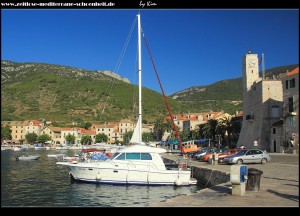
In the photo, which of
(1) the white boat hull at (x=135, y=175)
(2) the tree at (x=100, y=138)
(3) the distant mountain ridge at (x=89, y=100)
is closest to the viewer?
(1) the white boat hull at (x=135, y=175)

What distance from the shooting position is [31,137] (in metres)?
137

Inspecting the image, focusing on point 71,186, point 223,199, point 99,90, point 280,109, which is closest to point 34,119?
point 99,90

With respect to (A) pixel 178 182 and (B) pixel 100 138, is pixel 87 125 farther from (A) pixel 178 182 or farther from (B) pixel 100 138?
(A) pixel 178 182

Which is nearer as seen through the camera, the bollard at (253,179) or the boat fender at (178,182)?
the bollard at (253,179)

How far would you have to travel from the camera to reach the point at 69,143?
14375cm

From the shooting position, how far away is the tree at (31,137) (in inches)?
5285

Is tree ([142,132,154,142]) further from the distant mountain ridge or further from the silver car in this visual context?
the silver car

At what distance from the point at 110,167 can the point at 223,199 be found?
14.6m

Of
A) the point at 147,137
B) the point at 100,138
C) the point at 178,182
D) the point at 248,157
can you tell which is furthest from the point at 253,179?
the point at 100,138

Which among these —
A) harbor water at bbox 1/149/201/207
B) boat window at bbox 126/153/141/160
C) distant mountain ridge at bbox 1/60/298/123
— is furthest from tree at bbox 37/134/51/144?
boat window at bbox 126/153/141/160

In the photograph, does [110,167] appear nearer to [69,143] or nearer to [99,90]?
[69,143]

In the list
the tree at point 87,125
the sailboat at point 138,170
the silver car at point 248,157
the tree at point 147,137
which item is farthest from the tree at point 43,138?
the sailboat at point 138,170

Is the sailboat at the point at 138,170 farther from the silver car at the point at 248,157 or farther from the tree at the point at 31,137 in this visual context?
the tree at the point at 31,137

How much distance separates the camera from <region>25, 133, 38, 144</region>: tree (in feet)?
440
